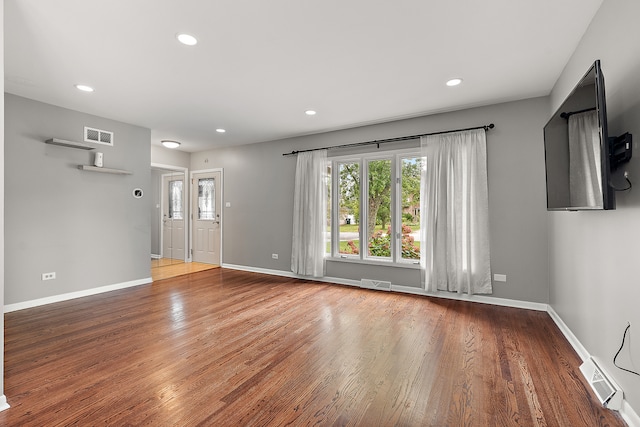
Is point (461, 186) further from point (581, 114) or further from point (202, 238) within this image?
point (202, 238)

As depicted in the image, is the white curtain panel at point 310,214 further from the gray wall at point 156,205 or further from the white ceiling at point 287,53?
the gray wall at point 156,205

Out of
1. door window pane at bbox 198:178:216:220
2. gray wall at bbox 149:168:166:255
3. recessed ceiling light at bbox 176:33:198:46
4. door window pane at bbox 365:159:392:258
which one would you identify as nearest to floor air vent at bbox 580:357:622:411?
door window pane at bbox 365:159:392:258

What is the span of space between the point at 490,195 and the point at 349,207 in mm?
2150

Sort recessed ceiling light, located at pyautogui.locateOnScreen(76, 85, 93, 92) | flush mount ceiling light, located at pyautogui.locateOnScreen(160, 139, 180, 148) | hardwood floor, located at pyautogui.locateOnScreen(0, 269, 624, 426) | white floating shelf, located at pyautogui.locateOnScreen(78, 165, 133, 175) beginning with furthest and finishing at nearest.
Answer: flush mount ceiling light, located at pyautogui.locateOnScreen(160, 139, 180, 148) < white floating shelf, located at pyautogui.locateOnScreen(78, 165, 133, 175) < recessed ceiling light, located at pyautogui.locateOnScreen(76, 85, 93, 92) < hardwood floor, located at pyautogui.locateOnScreen(0, 269, 624, 426)

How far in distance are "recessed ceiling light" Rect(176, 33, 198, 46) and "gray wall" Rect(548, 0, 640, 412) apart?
9.82ft

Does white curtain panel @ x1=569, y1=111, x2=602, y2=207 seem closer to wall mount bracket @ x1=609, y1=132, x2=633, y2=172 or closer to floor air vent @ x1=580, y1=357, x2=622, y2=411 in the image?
wall mount bracket @ x1=609, y1=132, x2=633, y2=172

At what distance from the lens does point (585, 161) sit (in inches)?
78.8

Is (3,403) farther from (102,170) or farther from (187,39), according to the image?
(102,170)

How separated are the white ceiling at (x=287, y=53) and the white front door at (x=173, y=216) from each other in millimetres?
3109

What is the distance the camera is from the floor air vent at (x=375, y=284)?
15.4ft

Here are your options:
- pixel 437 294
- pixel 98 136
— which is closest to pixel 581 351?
pixel 437 294

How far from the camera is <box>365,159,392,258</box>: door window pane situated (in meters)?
4.84

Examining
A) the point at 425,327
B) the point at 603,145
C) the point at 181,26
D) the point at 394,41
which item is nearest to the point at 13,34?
the point at 181,26

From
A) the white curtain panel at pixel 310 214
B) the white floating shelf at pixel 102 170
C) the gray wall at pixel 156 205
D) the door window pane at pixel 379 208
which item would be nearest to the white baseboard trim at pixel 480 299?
the door window pane at pixel 379 208
